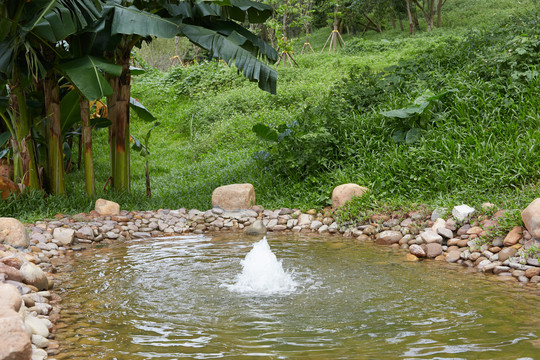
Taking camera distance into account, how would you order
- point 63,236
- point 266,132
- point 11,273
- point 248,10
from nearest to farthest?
point 11,273 → point 63,236 → point 248,10 → point 266,132

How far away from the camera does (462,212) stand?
6637 millimetres

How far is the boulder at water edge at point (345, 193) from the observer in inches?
321

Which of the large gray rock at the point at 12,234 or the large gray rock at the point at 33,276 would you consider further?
the large gray rock at the point at 12,234

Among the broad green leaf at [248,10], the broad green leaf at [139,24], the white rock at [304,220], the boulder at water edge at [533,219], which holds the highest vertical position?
the broad green leaf at [248,10]

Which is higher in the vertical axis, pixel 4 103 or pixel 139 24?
pixel 139 24

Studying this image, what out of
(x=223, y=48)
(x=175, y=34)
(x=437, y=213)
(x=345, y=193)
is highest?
(x=175, y=34)

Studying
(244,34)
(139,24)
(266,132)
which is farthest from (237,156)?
(139,24)

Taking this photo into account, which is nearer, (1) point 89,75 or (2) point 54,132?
(1) point 89,75

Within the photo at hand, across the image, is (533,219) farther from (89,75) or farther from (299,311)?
(89,75)

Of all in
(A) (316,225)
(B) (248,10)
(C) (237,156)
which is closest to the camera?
(A) (316,225)

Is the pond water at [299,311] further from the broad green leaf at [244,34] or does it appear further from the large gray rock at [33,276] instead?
the broad green leaf at [244,34]

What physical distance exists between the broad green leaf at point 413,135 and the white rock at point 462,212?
2223mm

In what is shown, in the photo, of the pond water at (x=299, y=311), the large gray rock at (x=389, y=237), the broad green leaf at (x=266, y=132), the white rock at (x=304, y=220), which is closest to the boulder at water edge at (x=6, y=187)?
the pond water at (x=299, y=311)

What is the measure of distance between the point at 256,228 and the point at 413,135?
3.09 m
